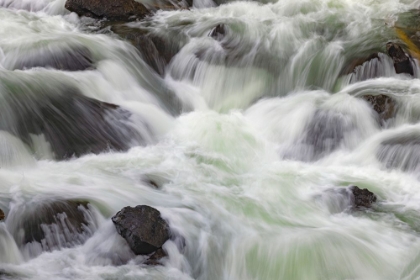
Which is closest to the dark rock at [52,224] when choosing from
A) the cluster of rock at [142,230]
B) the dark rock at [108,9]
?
the cluster of rock at [142,230]

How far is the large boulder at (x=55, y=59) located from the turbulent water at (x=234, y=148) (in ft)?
0.19

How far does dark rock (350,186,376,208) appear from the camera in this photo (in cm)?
616

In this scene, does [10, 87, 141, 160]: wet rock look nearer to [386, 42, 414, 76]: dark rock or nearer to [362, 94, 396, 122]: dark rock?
[362, 94, 396, 122]: dark rock

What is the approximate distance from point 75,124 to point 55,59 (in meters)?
1.57

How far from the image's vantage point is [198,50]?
9305mm

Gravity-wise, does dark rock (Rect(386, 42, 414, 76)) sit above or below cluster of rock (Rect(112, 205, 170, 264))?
above

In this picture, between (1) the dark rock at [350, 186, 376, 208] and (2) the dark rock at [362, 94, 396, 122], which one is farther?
(2) the dark rock at [362, 94, 396, 122]

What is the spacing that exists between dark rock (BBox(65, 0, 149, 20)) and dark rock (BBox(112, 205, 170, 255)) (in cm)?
574

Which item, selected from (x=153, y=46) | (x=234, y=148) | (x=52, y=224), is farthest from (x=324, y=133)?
(x=52, y=224)

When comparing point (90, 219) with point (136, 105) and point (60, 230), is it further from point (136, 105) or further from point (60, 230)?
point (136, 105)

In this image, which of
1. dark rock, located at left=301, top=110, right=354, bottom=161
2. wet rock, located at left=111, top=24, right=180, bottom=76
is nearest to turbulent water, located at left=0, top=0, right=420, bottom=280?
dark rock, located at left=301, top=110, right=354, bottom=161

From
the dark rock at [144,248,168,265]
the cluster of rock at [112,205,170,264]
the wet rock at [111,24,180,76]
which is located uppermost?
the wet rock at [111,24,180,76]

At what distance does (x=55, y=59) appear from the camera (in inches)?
322

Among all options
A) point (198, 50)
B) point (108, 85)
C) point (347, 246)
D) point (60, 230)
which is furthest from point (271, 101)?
point (60, 230)
